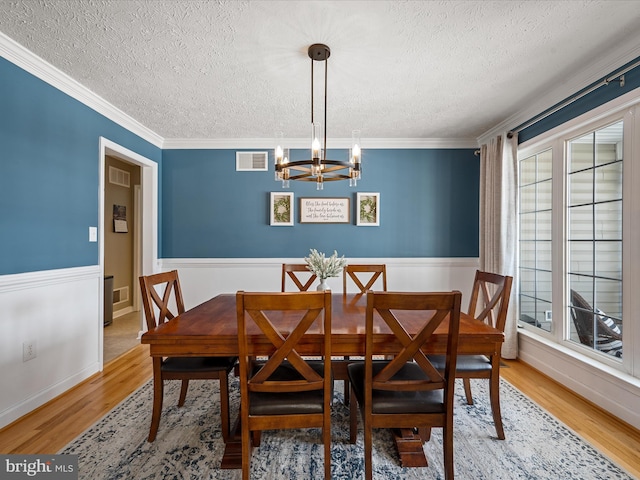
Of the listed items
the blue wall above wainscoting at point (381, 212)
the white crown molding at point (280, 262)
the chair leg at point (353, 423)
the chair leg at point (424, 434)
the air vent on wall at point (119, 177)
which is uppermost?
the air vent on wall at point (119, 177)

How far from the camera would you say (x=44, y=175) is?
2408 mm

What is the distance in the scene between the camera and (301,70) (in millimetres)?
2398

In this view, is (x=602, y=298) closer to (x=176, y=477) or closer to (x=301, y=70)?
(x=301, y=70)

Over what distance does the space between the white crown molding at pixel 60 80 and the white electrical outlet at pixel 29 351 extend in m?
1.89

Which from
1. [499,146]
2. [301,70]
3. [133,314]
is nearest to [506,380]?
[499,146]

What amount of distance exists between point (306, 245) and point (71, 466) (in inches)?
114

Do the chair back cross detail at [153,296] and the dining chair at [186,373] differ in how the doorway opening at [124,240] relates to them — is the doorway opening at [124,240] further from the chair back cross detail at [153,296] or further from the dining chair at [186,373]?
the dining chair at [186,373]

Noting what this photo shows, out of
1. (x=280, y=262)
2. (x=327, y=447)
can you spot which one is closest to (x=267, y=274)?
(x=280, y=262)

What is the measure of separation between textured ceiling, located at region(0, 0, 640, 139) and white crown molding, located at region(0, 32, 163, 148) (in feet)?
0.23

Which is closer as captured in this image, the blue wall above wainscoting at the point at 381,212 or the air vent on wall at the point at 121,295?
the blue wall above wainscoting at the point at 381,212

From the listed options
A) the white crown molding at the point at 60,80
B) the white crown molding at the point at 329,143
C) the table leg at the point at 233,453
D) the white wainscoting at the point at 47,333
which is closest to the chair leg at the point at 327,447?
the table leg at the point at 233,453

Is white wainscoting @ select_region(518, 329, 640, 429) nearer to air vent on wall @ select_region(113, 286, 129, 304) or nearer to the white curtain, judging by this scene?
the white curtain

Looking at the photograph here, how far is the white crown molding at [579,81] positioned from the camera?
82.3 inches

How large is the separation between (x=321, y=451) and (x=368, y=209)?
2.82m
